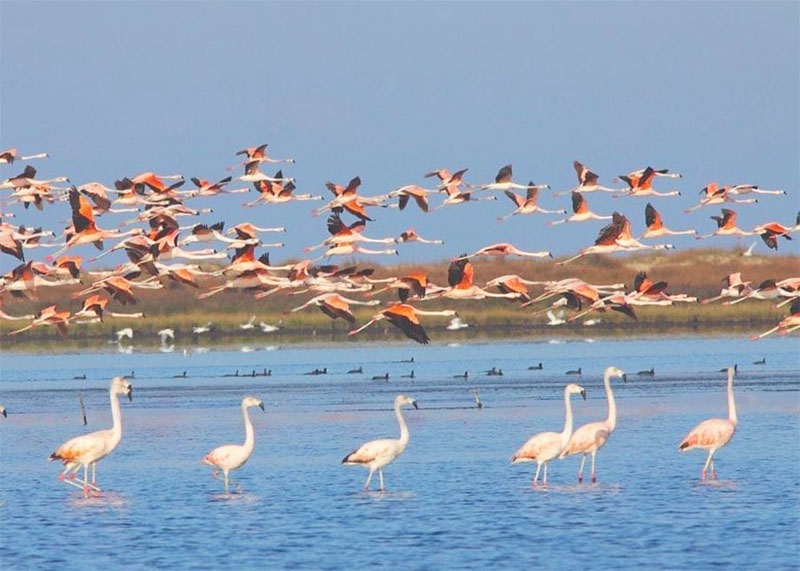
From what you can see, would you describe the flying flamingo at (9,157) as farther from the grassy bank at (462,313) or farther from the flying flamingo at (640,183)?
the grassy bank at (462,313)

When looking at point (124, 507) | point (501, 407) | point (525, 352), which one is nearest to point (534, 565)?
point (124, 507)

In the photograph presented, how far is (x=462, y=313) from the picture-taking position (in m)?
54.5

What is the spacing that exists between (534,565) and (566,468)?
277 inches

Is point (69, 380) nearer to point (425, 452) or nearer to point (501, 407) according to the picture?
point (501, 407)

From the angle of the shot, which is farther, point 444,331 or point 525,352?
point 444,331

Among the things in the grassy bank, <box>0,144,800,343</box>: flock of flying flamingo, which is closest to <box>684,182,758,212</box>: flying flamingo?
<box>0,144,800,343</box>: flock of flying flamingo

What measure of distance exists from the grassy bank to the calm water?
56.0ft

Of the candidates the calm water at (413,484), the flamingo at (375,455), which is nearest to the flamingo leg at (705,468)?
the calm water at (413,484)

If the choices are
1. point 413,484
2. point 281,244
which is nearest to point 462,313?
point 281,244

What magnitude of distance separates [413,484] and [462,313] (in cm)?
3525

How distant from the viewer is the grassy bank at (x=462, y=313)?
53.6 meters

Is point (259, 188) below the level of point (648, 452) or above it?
above

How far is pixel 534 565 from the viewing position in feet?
46.4

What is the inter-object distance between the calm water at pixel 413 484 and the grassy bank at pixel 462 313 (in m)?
17.1
